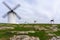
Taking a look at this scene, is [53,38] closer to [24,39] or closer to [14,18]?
[24,39]

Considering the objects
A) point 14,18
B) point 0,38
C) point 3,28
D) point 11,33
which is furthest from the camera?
point 14,18

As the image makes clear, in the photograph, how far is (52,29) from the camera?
55.1m

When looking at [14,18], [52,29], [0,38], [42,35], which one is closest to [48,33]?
[42,35]

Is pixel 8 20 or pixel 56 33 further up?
pixel 8 20

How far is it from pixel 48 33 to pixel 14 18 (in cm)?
Result: 3269

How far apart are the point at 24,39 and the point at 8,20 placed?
35634mm

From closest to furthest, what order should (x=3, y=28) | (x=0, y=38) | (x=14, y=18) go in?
(x=0, y=38)
(x=3, y=28)
(x=14, y=18)

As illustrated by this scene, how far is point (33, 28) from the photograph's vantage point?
54344 mm

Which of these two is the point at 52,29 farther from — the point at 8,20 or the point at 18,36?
the point at 8,20

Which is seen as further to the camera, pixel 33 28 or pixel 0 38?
pixel 33 28

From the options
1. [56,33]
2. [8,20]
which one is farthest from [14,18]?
[56,33]

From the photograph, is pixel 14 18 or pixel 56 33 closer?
pixel 56 33

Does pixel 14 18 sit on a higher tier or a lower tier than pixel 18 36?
higher

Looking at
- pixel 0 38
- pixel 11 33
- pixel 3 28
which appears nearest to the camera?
pixel 0 38
